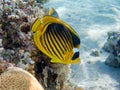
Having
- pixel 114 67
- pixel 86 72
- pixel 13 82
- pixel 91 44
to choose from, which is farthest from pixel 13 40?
pixel 91 44

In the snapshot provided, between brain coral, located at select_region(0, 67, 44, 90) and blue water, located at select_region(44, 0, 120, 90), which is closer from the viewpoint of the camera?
brain coral, located at select_region(0, 67, 44, 90)

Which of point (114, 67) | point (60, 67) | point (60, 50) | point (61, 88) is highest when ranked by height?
point (60, 50)

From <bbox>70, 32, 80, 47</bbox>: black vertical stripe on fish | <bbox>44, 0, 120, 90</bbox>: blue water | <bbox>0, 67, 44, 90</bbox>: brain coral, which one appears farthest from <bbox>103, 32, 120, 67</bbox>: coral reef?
<bbox>70, 32, 80, 47</bbox>: black vertical stripe on fish

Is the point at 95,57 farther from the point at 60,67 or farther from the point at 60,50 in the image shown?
the point at 60,50

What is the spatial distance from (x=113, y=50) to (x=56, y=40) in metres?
5.11

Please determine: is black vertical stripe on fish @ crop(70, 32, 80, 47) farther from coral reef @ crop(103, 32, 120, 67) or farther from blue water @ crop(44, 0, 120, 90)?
coral reef @ crop(103, 32, 120, 67)

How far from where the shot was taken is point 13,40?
10.3 feet

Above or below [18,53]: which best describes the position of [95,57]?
below

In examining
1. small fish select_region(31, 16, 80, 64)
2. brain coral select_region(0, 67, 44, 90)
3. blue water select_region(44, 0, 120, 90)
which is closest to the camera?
small fish select_region(31, 16, 80, 64)

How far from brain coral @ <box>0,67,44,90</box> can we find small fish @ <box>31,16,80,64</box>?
45 centimetres

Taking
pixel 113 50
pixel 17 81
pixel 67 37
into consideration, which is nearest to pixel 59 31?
pixel 67 37

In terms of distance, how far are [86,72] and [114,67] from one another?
900 millimetres

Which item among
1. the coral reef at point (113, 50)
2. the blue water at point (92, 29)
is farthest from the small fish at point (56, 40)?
the coral reef at point (113, 50)

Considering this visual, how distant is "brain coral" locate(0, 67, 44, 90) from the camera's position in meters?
2.21
